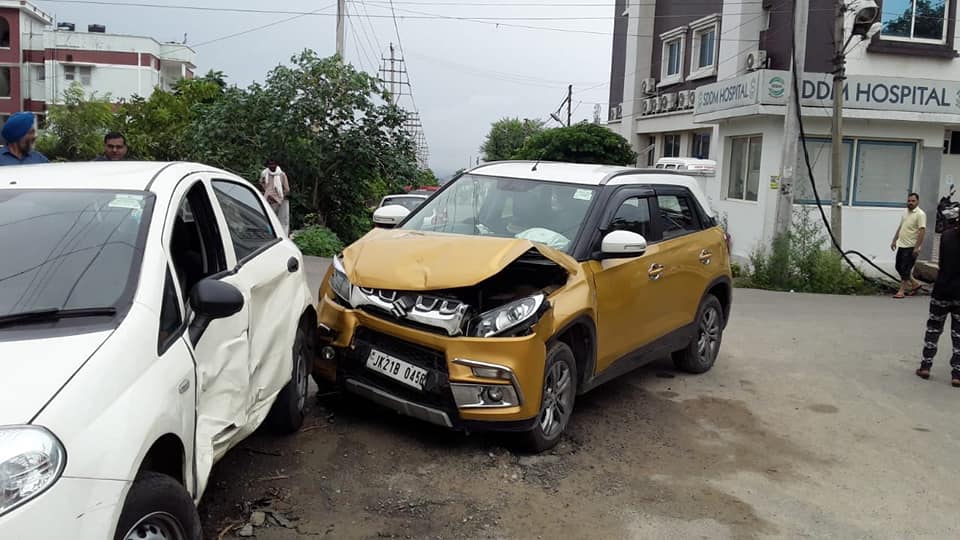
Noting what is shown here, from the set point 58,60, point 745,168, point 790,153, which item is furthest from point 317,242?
point 58,60

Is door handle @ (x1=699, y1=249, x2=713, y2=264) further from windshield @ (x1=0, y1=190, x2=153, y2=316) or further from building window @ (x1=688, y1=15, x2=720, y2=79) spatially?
building window @ (x1=688, y1=15, x2=720, y2=79)

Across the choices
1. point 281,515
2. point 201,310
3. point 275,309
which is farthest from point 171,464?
point 275,309

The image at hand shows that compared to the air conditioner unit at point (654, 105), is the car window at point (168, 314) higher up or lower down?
lower down

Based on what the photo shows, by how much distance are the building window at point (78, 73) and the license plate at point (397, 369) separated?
222 ft

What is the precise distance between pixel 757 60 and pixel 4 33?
195 feet

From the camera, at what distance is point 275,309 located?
15.7 feet

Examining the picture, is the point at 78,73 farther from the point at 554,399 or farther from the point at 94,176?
the point at 554,399

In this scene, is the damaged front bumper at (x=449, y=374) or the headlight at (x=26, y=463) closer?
the headlight at (x=26, y=463)

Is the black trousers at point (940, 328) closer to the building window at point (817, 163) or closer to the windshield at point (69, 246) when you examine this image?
the windshield at point (69, 246)

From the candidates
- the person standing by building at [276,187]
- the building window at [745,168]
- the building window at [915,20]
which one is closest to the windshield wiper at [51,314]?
the person standing by building at [276,187]

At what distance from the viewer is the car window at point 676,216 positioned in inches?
275

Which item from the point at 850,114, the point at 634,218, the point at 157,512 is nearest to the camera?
the point at 157,512

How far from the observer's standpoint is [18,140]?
6.20 m

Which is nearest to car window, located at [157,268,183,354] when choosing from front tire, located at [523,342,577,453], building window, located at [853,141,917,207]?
front tire, located at [523,342,577,453]
